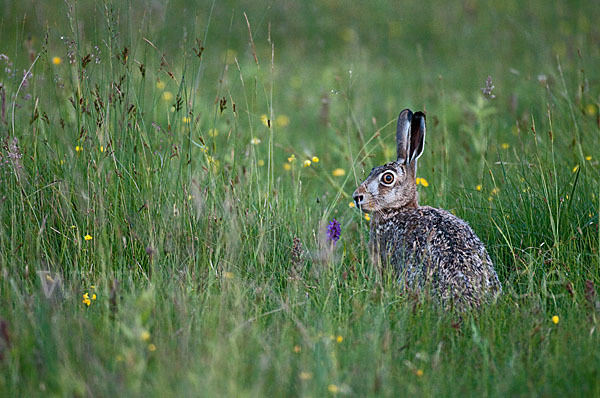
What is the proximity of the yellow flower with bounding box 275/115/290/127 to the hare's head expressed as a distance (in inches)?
154

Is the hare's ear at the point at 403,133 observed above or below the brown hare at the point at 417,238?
above

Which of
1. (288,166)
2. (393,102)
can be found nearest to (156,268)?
(288,166)

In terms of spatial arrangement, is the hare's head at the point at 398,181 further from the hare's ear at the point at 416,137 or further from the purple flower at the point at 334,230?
the purple flower at the point at 334,230

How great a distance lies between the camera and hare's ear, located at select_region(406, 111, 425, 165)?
5035 mm

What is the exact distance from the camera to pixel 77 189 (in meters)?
4.32

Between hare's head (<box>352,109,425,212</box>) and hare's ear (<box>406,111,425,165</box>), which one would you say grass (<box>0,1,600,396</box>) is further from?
hare's ear (<box>406,111,425,165</box>)

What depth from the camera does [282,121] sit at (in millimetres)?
9016

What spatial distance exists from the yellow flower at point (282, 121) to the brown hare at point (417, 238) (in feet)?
12.8

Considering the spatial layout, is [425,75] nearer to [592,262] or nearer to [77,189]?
[592,262]

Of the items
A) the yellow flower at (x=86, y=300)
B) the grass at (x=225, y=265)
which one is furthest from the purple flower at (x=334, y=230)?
the yellow flower at (x=86, y=300)

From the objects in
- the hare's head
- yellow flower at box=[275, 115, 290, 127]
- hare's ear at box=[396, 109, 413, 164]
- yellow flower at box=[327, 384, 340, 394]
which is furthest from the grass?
yellow flower at box=[275, 115, 290, 127]

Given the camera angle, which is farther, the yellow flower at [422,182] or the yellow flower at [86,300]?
the yellow flower at [422,182]

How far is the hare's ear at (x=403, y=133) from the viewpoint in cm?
501

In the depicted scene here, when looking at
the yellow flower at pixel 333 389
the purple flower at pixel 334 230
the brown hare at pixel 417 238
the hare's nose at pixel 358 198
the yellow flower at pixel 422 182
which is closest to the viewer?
the yellow flower at pixel 333 389
